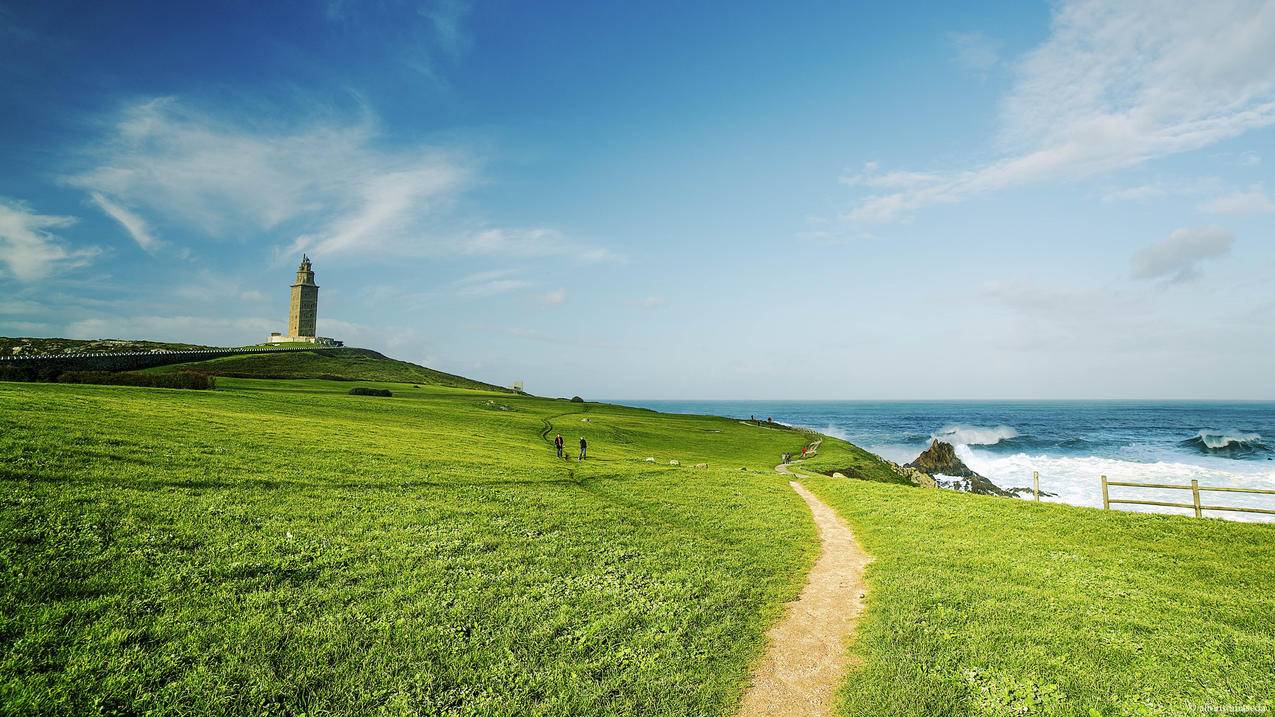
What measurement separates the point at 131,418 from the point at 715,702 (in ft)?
101

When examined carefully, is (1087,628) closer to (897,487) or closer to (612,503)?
(612,503)

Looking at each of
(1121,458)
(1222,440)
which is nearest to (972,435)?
(1222,440)

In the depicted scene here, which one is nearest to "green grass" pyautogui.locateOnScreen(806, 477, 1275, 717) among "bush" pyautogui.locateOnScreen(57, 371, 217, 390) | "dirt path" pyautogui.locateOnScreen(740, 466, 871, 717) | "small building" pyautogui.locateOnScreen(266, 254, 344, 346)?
"dirt path" pyautogui.locateOnScreen(740, 466, 871, 717)

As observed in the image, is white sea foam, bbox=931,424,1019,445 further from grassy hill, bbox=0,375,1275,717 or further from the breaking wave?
grassy hill, bbox=0,375,1275,717

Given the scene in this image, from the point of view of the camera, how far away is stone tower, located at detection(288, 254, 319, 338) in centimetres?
15950

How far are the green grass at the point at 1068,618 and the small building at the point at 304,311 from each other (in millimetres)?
175929

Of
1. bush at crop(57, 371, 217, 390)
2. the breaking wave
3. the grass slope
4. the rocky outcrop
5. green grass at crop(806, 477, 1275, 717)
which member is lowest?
the rocky outcrop

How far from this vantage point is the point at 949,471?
86.8 metres

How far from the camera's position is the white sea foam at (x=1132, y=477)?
195 feet

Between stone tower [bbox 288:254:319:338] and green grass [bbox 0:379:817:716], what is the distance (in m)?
149

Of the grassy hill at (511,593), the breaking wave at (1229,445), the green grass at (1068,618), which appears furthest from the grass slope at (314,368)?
the breaking wave at (1229,445)

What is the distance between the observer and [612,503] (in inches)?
1026

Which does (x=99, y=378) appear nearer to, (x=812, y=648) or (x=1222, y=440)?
(x=812, y=648)

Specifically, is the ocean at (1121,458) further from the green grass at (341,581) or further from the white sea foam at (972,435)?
the green grass at (341,581)
